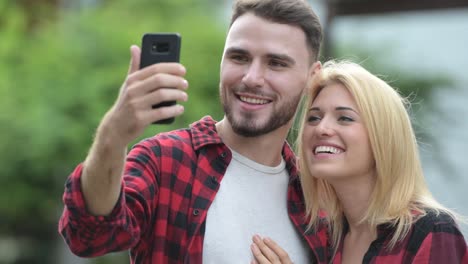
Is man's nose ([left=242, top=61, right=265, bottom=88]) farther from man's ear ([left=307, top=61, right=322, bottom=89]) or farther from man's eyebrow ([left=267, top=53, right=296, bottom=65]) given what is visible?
man's ear ([left=307, top=61, right=322, bottom=89])

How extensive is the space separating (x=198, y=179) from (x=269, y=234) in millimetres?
338

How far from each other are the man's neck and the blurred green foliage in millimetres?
3573

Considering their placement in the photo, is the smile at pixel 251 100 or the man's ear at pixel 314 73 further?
the man's ear at pixel 314 73

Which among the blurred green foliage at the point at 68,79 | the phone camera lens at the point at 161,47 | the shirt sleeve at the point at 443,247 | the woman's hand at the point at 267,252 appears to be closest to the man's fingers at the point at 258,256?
the woman's hand at the point at 267,252

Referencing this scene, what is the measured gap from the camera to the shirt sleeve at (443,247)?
246cm

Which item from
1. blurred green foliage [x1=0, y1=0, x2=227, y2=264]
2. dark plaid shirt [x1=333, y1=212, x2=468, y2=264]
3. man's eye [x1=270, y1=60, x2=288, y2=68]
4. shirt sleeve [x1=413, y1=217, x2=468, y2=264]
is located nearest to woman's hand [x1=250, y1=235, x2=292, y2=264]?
dark plaid shirt [x1=333, y1=212, x2=468, y2=264]

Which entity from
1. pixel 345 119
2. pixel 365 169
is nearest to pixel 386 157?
pixel 365 169

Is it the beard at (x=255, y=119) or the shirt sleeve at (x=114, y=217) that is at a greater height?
the beard at (x=255, y=119)

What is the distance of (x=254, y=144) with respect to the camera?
2.77 meters

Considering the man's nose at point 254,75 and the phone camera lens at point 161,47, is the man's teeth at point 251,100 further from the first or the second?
the phone camera lens at point 161,47

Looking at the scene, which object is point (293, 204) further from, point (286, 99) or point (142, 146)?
point (142, 146)

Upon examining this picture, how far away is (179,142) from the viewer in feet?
8.50

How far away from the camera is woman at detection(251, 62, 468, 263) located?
260cm

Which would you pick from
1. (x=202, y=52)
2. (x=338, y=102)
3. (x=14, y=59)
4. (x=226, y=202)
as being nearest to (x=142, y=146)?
(x=226, y=202)
